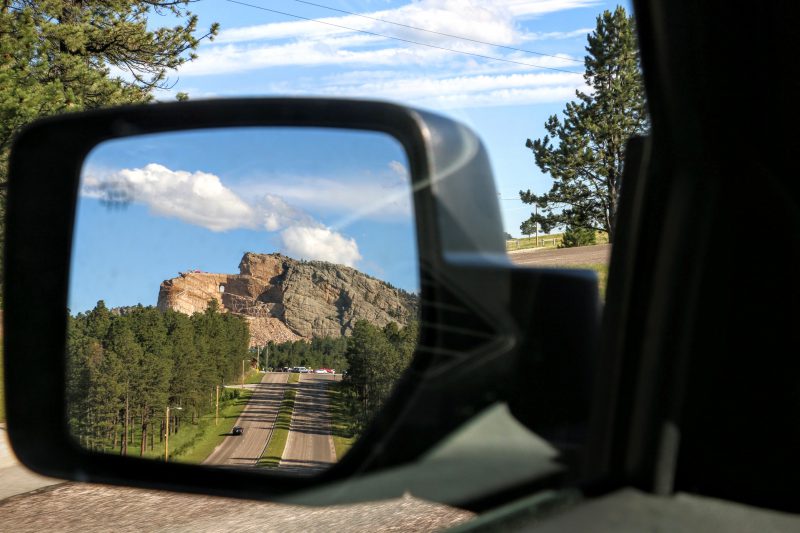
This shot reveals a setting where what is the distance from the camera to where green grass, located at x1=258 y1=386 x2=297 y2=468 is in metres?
1.49

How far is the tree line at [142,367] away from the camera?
5.38 feet

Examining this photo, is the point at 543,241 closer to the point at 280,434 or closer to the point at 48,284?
the point at 280,434

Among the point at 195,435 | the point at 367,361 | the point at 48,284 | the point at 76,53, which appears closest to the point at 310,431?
the point at 367,361

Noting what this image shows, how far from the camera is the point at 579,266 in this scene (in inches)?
55.9

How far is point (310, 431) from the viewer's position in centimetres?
149

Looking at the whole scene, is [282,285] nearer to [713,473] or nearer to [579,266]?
[579,266]

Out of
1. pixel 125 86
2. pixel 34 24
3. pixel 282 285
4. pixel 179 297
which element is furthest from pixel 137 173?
pixel 125 86

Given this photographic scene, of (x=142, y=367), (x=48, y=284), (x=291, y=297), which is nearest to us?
(x=291, y=297)

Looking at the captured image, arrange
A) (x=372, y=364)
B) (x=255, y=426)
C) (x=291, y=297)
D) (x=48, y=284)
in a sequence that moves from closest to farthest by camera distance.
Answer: (x=372, y=364) < (x=291, y=297) < (x=255, y=426) < (x=48, y=284)

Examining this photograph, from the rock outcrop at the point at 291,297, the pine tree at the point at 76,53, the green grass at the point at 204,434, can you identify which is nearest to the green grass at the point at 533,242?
the rock outcrop at the point at 291,297

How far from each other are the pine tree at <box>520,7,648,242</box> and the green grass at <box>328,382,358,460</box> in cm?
42

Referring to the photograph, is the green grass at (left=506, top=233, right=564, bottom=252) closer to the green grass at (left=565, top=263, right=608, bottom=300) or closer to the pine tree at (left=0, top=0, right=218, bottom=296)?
the green grass at (left=565, top=263, right=608, bottom=300)

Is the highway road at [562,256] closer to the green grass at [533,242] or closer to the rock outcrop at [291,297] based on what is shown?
the green grass at [533,242]

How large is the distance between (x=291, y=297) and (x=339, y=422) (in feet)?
0.74
